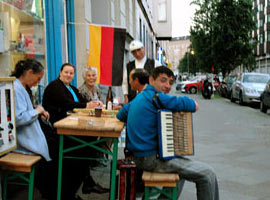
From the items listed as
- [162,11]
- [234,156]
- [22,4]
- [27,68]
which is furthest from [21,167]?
[162,11]

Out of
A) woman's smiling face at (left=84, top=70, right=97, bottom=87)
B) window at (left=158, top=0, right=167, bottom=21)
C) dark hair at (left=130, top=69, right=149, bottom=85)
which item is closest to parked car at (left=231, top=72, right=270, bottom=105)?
woman's smiling face at (left=84, top=70, right=97, bottom=87)

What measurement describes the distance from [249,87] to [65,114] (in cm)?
1333

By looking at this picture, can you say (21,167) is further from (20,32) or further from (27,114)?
(20,32)

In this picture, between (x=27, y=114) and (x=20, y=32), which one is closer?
(x=27, y=114)

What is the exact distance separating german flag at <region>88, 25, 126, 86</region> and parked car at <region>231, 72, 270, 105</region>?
11.4m

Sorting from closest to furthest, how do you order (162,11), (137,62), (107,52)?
(137,62) < (107,52) < (162,11)

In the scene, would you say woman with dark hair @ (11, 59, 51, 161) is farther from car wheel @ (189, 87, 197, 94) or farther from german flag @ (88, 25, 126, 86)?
car wheel @ (189, 87, 197, 94)

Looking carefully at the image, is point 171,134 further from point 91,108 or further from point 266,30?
point 266,30

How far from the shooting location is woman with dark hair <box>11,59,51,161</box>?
11.7ft

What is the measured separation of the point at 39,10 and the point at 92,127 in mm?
4071

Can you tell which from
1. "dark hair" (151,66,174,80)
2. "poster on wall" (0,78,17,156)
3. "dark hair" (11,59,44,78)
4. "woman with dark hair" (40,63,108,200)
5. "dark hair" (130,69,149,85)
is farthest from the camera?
"dark hair" (130,69,149,85)

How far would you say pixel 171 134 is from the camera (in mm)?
3340

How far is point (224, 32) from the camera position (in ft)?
96.7

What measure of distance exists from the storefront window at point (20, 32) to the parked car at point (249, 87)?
1177 centimetres
